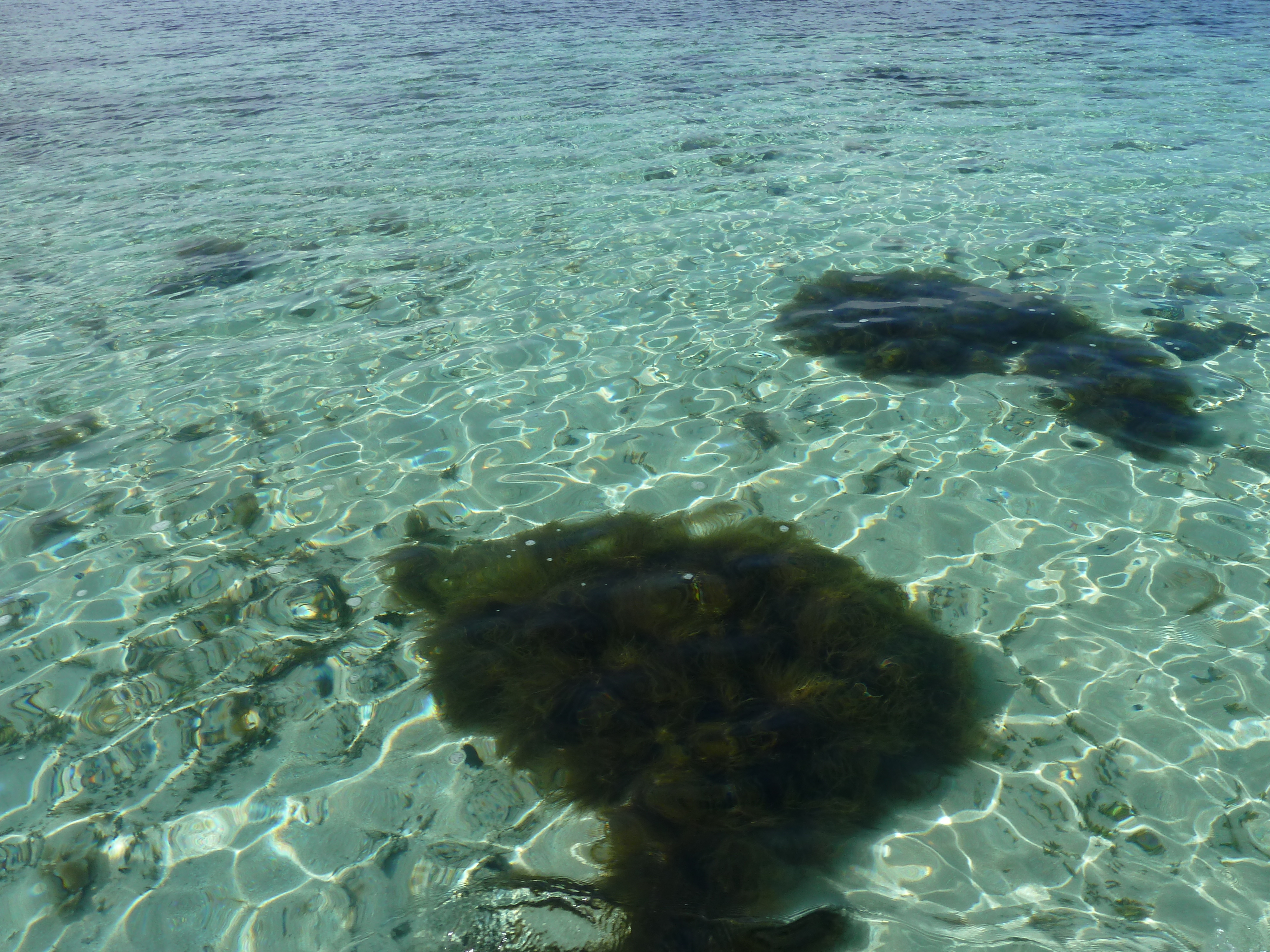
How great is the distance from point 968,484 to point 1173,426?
167cm

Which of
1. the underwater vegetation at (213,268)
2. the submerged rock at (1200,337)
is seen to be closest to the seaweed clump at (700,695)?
the submerged rock at (1200,337)

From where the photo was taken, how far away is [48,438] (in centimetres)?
596

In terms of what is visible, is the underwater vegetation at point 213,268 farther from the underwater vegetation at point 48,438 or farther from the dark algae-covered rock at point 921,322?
the dark algae-covered rock at point 921,322

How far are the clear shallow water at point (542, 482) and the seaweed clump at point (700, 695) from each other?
18 cm

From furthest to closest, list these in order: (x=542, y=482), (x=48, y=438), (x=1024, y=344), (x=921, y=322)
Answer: (x=921, y=322) → (x=1024, y=344) → (x=48, y=438) → (x=542, y=482)

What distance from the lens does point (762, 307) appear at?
7.43 m

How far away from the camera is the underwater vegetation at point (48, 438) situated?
5.77m

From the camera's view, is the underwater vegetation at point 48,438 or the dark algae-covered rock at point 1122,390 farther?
the underwater vegetation at point 48,438

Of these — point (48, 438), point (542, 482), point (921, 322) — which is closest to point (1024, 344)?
point (921, 322)

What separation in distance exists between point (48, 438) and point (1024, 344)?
24.3 ft

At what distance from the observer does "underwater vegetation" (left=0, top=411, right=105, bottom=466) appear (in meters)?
5.77

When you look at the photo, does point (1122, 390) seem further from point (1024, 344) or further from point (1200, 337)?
point (1200, 337)

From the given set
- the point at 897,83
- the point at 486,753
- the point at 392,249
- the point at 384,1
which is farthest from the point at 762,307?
the point at 384,1

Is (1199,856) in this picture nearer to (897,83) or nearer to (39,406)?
(39,406)
